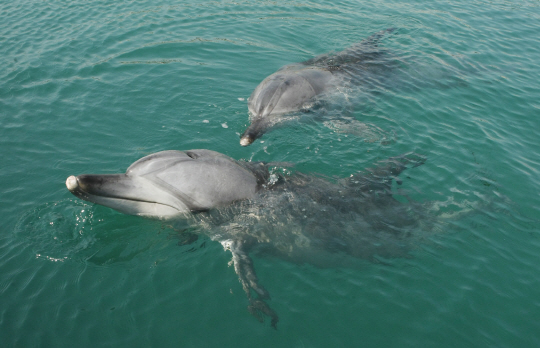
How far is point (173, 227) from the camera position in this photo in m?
7.53

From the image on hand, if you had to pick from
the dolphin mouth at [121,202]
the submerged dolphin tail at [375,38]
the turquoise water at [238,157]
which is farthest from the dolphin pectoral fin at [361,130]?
the submerged dolphin tail at [375,38]

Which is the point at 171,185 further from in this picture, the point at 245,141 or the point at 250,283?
the point at 245,141

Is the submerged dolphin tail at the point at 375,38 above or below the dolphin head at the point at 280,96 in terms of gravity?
above

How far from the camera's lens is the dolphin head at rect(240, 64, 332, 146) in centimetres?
1070

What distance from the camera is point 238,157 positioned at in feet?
32.5

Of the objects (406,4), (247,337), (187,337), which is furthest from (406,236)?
(406,4)

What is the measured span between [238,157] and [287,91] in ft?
8.64

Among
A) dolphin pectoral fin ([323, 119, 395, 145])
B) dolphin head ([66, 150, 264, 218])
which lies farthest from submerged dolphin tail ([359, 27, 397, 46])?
dolphin head ([66, 150, 264, 218])

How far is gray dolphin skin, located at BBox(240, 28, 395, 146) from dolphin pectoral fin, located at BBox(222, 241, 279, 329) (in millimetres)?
3153

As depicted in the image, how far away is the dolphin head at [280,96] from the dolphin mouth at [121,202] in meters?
3.61

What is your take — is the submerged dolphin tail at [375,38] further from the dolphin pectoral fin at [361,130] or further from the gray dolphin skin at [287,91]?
the dolphin pectoral fin at [361,130]

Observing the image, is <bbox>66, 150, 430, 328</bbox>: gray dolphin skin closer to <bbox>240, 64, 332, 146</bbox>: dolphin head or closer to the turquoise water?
the turquoise water

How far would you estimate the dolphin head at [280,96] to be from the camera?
10.7m

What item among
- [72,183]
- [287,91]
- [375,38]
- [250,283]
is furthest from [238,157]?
[375,38]
